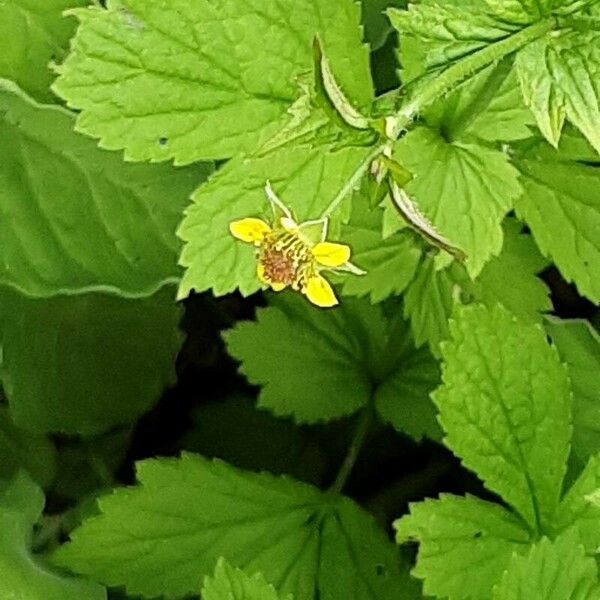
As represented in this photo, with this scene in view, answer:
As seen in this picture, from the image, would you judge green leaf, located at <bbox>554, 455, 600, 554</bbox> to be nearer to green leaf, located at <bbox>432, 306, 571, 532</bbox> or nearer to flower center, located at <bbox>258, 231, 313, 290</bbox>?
green leaf, located at <bbox>432, 306, 571, 532</bbox>

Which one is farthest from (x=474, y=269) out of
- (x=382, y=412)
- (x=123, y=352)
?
(x=123, y=352)

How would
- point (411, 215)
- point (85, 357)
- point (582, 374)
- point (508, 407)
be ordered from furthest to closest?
1. point (85, 357)
2. point (582, 374)
3. point (508, 407)
4. point (411, 215)

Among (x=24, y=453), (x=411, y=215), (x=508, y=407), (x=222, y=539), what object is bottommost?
(x=24, y=453)

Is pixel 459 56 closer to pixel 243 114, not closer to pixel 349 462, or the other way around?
pixel 243 114

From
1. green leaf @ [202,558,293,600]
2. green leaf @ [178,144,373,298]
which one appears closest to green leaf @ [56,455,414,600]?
green leaf @ [202,558,293,600]

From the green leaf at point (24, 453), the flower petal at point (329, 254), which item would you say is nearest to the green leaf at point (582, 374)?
the flower petal at point (329, 254)

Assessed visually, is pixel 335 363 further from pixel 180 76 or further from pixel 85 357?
pixel 180 76

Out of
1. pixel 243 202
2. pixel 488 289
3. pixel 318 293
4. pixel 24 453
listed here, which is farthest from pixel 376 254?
pixel 24 453
